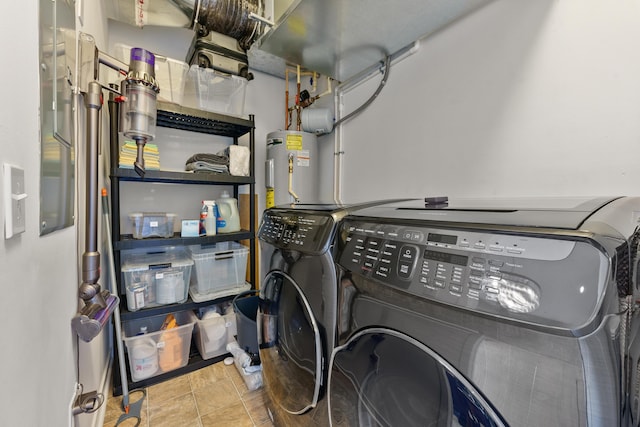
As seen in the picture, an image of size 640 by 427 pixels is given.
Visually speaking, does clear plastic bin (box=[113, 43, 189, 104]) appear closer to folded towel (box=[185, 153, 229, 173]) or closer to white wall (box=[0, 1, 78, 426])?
folded towel (box=[185, 153, 229, 173])

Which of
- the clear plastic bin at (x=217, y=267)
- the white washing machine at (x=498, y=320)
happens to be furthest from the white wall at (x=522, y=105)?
the clear plastic bin at (x=217, y=267)

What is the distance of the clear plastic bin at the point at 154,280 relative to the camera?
1.55 metres

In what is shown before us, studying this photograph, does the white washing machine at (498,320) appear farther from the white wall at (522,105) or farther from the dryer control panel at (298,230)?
the white wall at (522,105)

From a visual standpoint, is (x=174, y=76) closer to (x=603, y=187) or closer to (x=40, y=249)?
(x=40, y=249)

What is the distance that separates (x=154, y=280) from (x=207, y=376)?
69 centimetres

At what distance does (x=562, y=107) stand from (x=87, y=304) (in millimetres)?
1923

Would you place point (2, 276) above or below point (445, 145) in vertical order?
below

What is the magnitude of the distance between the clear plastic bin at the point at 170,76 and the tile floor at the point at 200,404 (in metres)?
1.78

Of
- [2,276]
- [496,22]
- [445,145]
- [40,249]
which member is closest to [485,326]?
[2,276]

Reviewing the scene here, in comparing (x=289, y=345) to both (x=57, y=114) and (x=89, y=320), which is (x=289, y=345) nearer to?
(x=89, y=320)

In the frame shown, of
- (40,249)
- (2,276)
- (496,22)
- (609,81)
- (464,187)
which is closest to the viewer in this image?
(2,276)

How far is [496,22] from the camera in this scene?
1.20 meters

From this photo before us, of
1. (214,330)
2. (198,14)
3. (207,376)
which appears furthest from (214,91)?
(207,376)

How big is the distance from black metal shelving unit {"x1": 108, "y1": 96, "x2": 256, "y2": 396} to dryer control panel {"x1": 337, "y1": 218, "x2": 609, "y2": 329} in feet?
4.65
